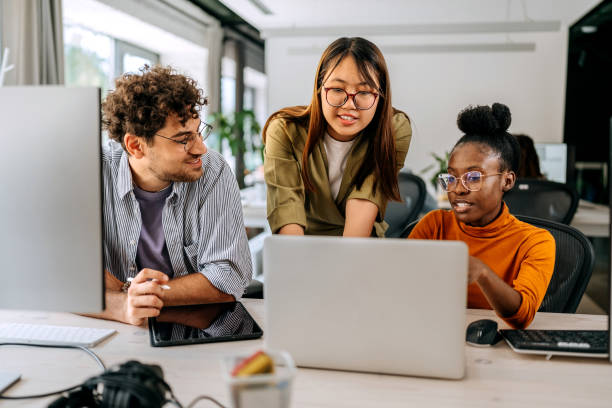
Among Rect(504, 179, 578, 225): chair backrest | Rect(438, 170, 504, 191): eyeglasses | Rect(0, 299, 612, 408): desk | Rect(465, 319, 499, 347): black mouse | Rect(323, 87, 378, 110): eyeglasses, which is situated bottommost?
Rect(0, 299, 612, 408): desk

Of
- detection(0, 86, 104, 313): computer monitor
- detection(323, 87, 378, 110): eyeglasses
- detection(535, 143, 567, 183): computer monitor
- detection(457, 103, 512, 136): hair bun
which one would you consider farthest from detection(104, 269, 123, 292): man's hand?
detection(535, 143, 567, 183): computer monitor

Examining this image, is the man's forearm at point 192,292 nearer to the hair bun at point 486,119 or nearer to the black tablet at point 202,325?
the black tablet at point 202,325

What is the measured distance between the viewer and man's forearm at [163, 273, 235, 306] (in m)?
1.26

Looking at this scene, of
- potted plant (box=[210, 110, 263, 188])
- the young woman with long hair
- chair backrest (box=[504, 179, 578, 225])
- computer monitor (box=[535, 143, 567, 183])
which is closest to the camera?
the young woman with long hair

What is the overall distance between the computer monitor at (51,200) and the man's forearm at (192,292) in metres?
0.47

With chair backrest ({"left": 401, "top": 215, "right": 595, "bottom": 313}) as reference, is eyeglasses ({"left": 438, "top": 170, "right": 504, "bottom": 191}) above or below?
above

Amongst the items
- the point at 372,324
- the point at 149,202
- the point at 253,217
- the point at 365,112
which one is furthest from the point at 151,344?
the point at 253,217

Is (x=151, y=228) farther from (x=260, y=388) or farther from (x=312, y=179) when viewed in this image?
(x=260, y=388)

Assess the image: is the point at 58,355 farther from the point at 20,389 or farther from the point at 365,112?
the point at 365,112

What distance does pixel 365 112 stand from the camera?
137 centimetres

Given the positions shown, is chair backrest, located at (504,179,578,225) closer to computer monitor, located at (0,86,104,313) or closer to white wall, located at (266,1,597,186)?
computer monitor, located at (0,86,104,313)

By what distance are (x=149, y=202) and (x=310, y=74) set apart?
5466mm

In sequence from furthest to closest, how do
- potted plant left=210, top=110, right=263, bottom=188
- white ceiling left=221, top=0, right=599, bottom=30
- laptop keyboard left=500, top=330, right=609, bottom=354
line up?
potted plant left=210, top=110, right=263, bottom=188
white ceiling left=221, top=0, right=599, bottom=30
laptop keyboard left=500, top=330, right=609, bottom=354

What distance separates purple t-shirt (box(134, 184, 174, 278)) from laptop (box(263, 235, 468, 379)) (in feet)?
2.32
